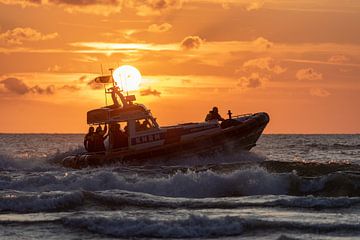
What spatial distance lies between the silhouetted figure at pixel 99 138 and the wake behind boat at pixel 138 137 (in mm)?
36

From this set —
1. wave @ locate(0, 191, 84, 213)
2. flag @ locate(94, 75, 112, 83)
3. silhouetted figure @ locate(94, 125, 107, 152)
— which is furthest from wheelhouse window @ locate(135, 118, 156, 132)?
wave @ locate(0, 191, 84, 213)

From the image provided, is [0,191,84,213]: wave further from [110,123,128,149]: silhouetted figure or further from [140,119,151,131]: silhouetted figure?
[140,119,151,131]: silhouetted figure

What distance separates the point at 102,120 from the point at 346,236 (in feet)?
46.4

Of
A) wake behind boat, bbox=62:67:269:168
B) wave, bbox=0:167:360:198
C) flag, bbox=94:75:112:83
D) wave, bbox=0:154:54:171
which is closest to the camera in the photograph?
wave, bbox=0:167:360:198

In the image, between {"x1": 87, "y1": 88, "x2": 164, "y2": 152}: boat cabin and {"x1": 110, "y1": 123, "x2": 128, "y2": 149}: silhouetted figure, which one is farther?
{"x1": 110, "y1": 123, "x2": 128, "y2": 149}: silhouetted figure

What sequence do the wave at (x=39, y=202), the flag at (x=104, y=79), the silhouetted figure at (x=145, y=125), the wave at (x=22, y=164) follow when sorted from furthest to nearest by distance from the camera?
the wave at (x=22, y=164)
the flag at (x=104, y=79)
the silhouetted figure at (x=145, y=125)
the wave at (x=39, y=202)

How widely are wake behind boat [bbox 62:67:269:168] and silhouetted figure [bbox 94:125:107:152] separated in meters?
0.04

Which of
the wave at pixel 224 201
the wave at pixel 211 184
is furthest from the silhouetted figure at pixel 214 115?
the wave at pixel 224 201

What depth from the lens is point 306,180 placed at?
18938 mm

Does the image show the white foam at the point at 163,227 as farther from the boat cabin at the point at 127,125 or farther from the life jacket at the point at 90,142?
the life jacket at the point at 90,142

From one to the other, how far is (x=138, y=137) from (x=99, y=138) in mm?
1420

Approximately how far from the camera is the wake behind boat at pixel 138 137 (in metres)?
24.9

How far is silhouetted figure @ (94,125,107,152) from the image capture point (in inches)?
994

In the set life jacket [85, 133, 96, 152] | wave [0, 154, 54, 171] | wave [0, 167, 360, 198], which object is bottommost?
wave [0, 167, 360, 198]
